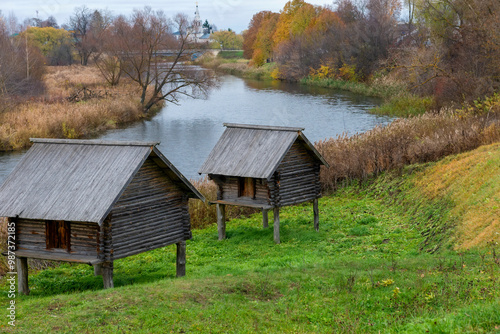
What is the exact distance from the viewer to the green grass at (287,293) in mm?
10695

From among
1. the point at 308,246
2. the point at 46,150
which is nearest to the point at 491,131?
the point at 308,246

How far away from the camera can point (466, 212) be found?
18.1m

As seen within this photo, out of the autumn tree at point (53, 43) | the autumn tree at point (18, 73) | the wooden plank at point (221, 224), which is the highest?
the autumn tree at point (53, 43)

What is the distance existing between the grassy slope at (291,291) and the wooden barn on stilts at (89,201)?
1078 millimetres

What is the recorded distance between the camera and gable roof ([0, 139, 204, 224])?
546 inches

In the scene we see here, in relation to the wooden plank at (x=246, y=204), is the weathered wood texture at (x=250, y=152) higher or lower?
higher

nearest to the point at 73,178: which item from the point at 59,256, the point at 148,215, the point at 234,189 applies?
the point at 59,256

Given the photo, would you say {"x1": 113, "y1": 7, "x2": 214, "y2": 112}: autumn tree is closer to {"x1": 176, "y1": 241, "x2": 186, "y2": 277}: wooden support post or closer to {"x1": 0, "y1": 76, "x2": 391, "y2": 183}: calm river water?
{"x1": 0, "y1": 76, "x2": 391, "y2": 183}: calm river water

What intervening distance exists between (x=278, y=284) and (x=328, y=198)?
13977mm

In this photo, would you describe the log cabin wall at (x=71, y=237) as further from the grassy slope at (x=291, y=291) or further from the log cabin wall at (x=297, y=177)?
the log cabin wall at (x=297, y=177)

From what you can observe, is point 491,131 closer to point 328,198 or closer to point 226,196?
point 328,198

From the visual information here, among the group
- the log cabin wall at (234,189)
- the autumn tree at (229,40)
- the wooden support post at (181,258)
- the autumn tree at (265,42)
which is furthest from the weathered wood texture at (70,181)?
the autumn tree at (229,40)

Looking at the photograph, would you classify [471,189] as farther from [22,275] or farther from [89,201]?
[22,275]

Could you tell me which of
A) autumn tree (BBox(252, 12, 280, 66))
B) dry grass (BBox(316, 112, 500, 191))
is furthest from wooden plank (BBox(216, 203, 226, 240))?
autumn tree (BBox(252, 12, 280, 66))
